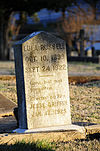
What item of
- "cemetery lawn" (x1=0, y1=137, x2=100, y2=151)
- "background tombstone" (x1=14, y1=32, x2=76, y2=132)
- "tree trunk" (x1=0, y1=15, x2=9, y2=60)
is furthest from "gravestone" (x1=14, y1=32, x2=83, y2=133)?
"tree trunk" (x1=0, y1=15, x2=9, y2=60)

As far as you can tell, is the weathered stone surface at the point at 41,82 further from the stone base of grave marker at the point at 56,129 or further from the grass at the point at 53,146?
the grass at the point at 53,146

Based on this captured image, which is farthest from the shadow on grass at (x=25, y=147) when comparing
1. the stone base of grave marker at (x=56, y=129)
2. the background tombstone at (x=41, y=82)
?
the background tombstone at (x=41, y=82)

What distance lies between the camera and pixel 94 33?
94.8 ft

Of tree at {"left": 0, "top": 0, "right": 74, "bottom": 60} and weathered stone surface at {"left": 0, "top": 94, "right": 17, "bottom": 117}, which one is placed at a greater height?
tree at {"left": 0, "top": 0, "right": 74, "bottom": 60}

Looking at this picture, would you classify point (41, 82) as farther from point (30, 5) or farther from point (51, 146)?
point (30, 5)

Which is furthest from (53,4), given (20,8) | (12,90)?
(12,90)

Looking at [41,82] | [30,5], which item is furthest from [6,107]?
[30,5]

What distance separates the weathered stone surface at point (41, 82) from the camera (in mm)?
5199

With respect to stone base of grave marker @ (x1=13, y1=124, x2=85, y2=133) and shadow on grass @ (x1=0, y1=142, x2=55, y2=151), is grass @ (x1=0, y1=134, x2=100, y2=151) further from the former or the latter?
stone base of grave marker @ (x1=13, y1=124, x2=85, y2=133)

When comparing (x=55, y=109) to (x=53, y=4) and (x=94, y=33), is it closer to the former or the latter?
(x=53, y=4)

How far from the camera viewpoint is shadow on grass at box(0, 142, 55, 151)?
15.0ft

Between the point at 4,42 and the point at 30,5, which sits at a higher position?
the point at 30,5

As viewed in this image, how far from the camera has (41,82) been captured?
17.4 ft

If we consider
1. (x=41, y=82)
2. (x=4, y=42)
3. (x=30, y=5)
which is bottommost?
(x=41, y=82)
